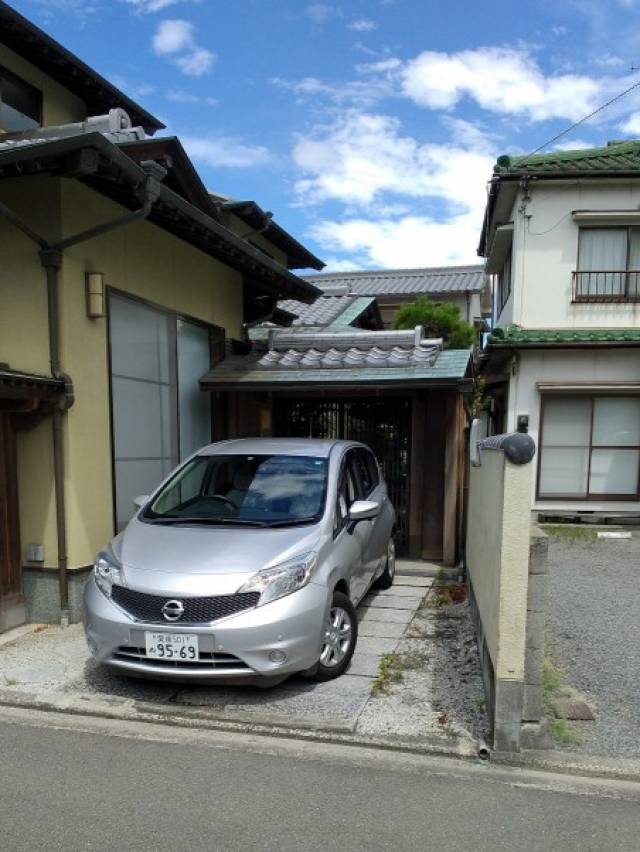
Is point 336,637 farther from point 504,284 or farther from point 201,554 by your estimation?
point 504,284

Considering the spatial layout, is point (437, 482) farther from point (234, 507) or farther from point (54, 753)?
point (54, 753)

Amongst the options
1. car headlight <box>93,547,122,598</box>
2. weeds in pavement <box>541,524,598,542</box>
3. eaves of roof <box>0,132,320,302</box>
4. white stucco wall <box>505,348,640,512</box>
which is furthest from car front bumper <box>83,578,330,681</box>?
white stucco wall <box>505,348,640,512</box>

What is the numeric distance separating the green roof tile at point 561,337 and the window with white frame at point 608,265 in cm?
102

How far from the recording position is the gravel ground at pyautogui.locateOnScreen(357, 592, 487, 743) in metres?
3.66

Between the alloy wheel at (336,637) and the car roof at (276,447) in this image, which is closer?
the alloy wheel at (336,637)

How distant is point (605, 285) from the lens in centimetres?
1166

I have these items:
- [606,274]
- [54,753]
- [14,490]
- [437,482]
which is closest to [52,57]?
[14,490]

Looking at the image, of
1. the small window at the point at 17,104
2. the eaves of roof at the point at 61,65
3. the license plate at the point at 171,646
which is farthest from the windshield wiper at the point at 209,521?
the eaves of roof at the point at 61,65

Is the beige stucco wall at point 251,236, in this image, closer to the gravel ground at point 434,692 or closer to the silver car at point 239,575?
the silver car at point 239,575

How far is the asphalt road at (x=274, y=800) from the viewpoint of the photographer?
2664 mm

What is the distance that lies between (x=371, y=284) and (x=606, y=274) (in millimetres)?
17124

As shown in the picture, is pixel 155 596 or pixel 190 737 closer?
pixel 190 737

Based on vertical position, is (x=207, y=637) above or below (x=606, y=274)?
below

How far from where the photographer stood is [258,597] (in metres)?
→ 3.82
